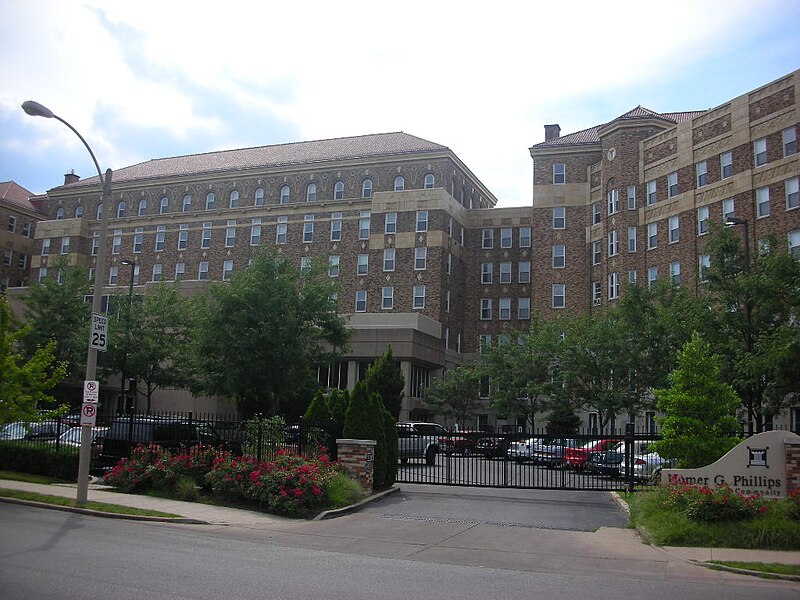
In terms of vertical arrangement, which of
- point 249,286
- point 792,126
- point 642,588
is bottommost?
point 642,588

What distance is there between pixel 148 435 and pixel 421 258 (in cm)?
3934

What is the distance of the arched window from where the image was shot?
62.8 m

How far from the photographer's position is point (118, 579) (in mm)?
9273

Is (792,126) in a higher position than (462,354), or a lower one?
higher

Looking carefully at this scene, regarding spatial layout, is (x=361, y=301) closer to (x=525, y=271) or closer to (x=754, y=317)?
(x=525, y=271)

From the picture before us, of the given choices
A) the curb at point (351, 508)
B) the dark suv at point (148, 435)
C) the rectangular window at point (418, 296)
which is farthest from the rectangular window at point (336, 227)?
the curb at point (351, 508)

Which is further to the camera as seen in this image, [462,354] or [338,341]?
[462,354]

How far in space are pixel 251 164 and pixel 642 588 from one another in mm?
61346

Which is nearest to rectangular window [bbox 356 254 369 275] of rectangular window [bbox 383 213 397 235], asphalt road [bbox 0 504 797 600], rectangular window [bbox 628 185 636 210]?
rectangular window [bbox 383 213 397 235]

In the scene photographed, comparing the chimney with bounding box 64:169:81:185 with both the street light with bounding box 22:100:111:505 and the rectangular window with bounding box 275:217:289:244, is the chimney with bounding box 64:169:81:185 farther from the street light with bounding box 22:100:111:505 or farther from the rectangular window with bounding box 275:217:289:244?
the street light with bounding box 22:100:111:505

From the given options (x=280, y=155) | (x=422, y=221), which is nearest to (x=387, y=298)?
(x=422, y=221)

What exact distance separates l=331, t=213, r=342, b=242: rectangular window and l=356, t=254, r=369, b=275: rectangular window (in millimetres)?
2471

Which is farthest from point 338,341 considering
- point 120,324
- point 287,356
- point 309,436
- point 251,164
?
point 251,164

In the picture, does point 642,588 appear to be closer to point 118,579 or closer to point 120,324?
point 118,579
